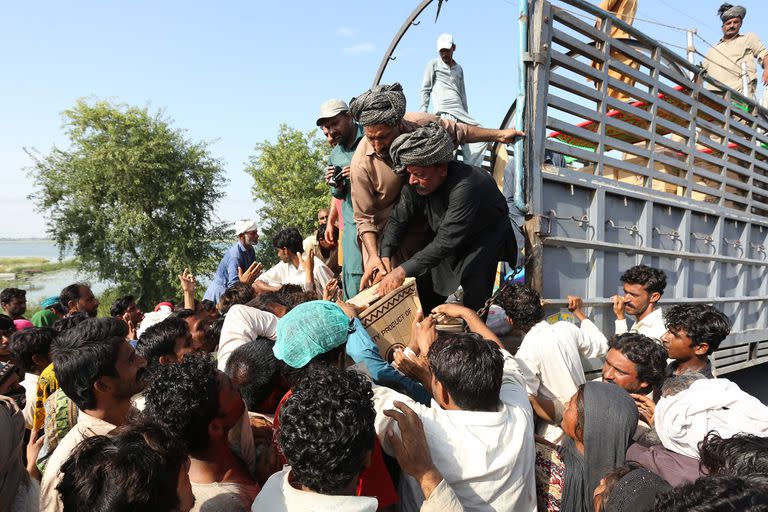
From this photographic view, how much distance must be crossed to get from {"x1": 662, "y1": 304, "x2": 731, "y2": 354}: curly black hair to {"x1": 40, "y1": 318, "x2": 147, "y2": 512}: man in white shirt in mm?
2641

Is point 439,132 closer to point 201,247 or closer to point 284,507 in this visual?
point 284,507

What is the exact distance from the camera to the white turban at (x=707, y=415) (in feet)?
5.53

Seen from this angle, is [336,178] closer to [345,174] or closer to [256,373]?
[345,174]

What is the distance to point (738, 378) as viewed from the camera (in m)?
6.75

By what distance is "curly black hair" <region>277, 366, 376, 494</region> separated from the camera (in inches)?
49.8

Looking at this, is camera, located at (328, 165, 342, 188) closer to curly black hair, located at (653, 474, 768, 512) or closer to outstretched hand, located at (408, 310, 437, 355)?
outstretched hand, located at (408, 310, 437, 355)

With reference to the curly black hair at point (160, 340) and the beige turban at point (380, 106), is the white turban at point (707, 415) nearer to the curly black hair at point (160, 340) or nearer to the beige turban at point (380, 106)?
the beige turban at point (380, 106)

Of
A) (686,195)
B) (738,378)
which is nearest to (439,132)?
(686,195)

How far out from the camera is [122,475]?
113 centimetres

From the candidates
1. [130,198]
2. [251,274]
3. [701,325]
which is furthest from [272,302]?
[130,198]

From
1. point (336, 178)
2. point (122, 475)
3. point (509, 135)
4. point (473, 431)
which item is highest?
point (509, 135)

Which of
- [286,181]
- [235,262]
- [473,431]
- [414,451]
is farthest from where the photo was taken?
[286,181]

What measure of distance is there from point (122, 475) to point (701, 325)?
2.69 metres

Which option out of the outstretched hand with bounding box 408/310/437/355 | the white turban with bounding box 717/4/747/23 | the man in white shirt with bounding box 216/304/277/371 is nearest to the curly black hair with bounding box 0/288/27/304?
the man in white shirt with bounding box 216/304/277/371
